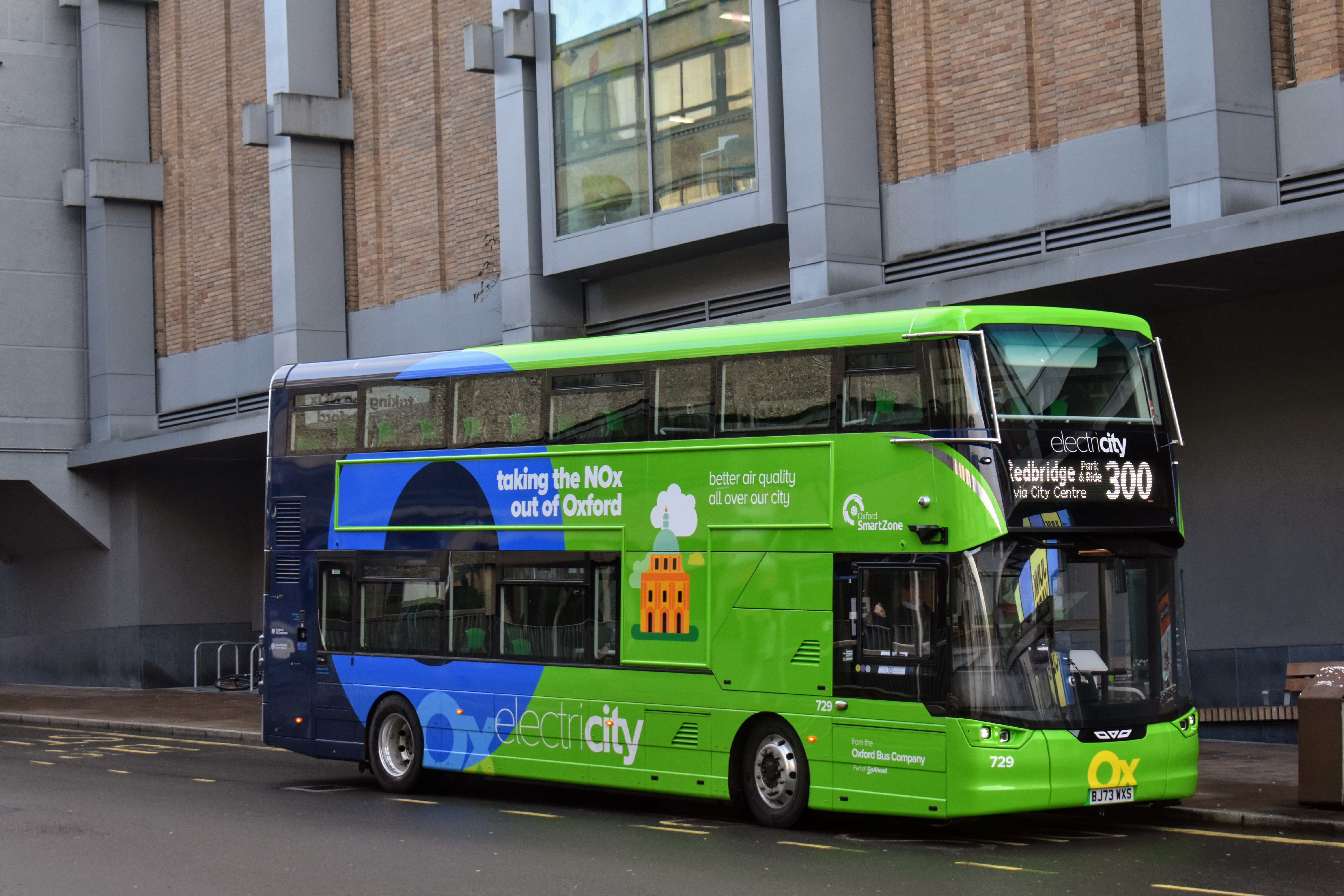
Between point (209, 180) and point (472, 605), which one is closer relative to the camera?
point (472, 605)

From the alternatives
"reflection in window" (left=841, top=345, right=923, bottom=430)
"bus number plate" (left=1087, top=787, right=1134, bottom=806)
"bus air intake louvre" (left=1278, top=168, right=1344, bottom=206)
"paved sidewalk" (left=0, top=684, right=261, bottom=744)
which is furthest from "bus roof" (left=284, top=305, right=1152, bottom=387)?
"paved sidewalk" (left=0, top=684, right=261, bottom=744)

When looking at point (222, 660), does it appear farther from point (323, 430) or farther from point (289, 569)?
point (323, 430)

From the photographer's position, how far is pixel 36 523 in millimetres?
34000

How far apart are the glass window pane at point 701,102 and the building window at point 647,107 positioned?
0.01 metres

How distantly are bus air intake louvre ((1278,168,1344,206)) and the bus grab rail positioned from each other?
18.1 ft

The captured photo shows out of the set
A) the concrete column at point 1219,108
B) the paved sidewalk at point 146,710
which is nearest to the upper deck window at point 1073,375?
the concrete column at point 1219,108

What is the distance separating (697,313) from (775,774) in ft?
36.3

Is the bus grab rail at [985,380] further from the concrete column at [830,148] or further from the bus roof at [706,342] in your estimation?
the concrete column at [830,148]

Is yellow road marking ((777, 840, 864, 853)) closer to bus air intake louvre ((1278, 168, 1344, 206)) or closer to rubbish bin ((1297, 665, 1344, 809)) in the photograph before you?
rubbish bin ((1297, 665, 1344, 809))

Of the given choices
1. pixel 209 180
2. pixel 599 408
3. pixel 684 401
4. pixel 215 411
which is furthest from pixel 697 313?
pixel 209 180

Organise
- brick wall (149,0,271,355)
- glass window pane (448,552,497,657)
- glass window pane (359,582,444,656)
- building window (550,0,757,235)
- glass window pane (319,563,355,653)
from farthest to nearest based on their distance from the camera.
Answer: brick wall (149,0,271,355), building window (550,0,757,235), glass window pane (319,563,355,653), glass window pane (359,582,444,656), glass window pane (448,552,497,657)

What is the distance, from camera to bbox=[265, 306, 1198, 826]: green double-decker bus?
1167cm

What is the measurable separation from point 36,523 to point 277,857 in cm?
2459

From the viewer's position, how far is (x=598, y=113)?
23219 mm
